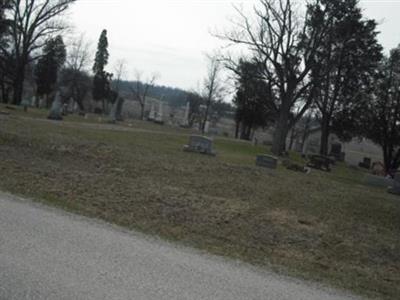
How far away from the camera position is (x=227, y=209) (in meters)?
9.91

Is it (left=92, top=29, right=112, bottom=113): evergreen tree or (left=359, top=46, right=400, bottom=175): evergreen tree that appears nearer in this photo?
(left=359, top=46, right=400, bottom=175): evergreen tree

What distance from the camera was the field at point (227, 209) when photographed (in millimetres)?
7277

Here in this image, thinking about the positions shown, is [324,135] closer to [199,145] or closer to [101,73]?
[199,145]

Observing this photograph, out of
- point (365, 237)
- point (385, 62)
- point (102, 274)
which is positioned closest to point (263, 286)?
point (102, 274)

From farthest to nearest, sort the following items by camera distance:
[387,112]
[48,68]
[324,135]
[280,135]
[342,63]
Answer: [48,68], [387,112], [324,135], [342,63], [280,135]

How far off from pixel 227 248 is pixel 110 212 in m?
2.24

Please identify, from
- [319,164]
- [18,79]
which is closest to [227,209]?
[319,164]

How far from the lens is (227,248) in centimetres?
726

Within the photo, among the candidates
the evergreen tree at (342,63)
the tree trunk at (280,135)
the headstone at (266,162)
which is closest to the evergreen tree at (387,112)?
the evergreen tree at (342,63)

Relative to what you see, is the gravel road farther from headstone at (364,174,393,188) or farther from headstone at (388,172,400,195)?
headstone at (364,174,393,188)

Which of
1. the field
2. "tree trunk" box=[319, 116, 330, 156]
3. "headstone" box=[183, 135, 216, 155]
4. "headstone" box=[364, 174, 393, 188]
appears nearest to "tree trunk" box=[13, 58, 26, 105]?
"tree trunk" box=[319, 116, 330, 156]

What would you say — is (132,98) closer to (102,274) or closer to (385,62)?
(385,62)

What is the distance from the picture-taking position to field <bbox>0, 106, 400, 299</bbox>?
23.9ft

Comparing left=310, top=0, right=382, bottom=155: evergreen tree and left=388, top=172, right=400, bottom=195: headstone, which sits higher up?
left=310, top=0, right=382, bottom=155: evergreen tree
